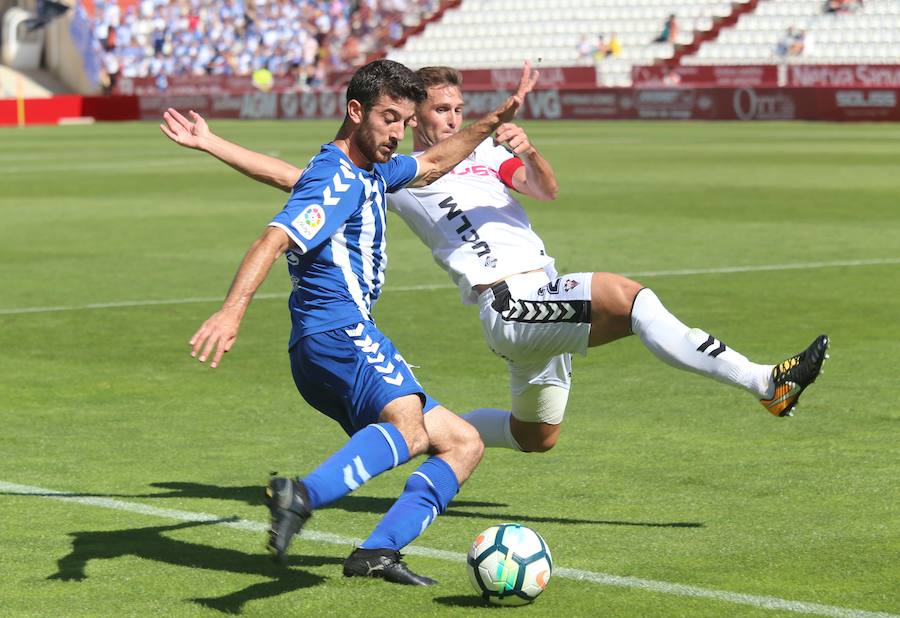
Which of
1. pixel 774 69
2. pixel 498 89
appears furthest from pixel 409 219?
pixel 498 89

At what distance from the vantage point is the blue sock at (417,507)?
5.59m

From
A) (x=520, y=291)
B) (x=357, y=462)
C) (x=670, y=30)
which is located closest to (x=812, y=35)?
(x=670, y=30)

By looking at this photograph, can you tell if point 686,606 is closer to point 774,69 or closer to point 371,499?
point 371,499

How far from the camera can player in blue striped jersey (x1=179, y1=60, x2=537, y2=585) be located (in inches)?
217

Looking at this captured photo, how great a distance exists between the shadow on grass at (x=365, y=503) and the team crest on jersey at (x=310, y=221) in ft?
5.69

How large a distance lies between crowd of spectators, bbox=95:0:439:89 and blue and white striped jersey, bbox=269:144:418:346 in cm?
5236

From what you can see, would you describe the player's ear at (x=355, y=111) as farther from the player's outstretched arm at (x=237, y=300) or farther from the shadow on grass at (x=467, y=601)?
the shadow on grass at (x=467, y=601)

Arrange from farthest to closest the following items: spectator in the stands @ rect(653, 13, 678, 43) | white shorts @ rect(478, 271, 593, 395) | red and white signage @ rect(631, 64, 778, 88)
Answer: spectator in the stands @ rect(653, 13, 678, 43)
red and white signage @ rect(631, 64, 778, 88)
white shorts @ rect(478, 271, 593, 395)

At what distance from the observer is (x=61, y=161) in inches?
1342

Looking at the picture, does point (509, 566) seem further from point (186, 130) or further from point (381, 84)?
Result: point (186, 130)

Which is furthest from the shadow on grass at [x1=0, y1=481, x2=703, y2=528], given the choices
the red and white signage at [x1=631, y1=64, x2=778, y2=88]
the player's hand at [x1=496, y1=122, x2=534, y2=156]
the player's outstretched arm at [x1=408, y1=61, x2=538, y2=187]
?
the red and white signage at [x1=631, y1=64, x2=778, y2=88]

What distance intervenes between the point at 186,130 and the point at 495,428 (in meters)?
2.00

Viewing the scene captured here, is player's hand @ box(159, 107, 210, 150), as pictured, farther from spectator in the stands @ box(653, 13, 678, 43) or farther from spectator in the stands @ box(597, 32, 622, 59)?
spectator in the stands @ box(597, 32, 622, 59)

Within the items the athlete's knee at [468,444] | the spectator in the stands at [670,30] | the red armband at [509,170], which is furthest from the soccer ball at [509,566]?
the spectator in the stands at [670,30]
